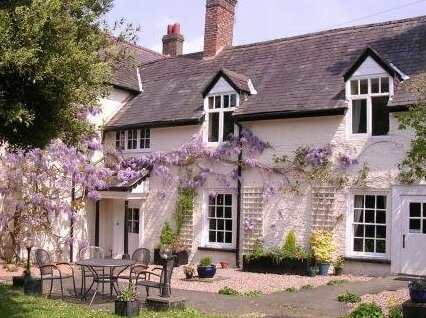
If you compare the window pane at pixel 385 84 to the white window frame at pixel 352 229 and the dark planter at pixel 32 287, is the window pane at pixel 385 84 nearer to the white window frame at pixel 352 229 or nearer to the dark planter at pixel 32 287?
the white window frame at pixel 352 229

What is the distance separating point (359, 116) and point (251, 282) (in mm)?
6249

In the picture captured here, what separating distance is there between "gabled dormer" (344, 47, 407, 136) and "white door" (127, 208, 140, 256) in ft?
31.4

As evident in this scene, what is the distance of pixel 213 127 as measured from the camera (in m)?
21.3

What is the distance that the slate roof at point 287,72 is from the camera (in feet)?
61.9

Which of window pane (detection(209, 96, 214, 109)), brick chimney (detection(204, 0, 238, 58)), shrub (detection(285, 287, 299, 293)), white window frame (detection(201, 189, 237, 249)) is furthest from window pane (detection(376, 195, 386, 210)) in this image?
brick chimney (detection(204, 0, 238, 58))

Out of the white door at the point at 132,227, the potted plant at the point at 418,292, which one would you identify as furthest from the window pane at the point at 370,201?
the white door at the point at 132,227

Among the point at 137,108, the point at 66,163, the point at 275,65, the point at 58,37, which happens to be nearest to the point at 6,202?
the point at 66,163

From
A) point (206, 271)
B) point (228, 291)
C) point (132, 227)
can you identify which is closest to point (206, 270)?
point (206, 271)

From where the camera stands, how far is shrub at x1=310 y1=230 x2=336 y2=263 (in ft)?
58.0

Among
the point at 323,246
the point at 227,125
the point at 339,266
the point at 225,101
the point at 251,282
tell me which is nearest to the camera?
the point at 251,282

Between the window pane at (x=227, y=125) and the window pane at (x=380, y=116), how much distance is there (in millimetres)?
5096

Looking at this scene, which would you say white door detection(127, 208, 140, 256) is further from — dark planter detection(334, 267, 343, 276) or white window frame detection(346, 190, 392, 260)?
white window frame detection(346, 190, 392, 260)

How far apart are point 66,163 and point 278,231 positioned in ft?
26.9

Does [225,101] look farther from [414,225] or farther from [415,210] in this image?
[414,225]
